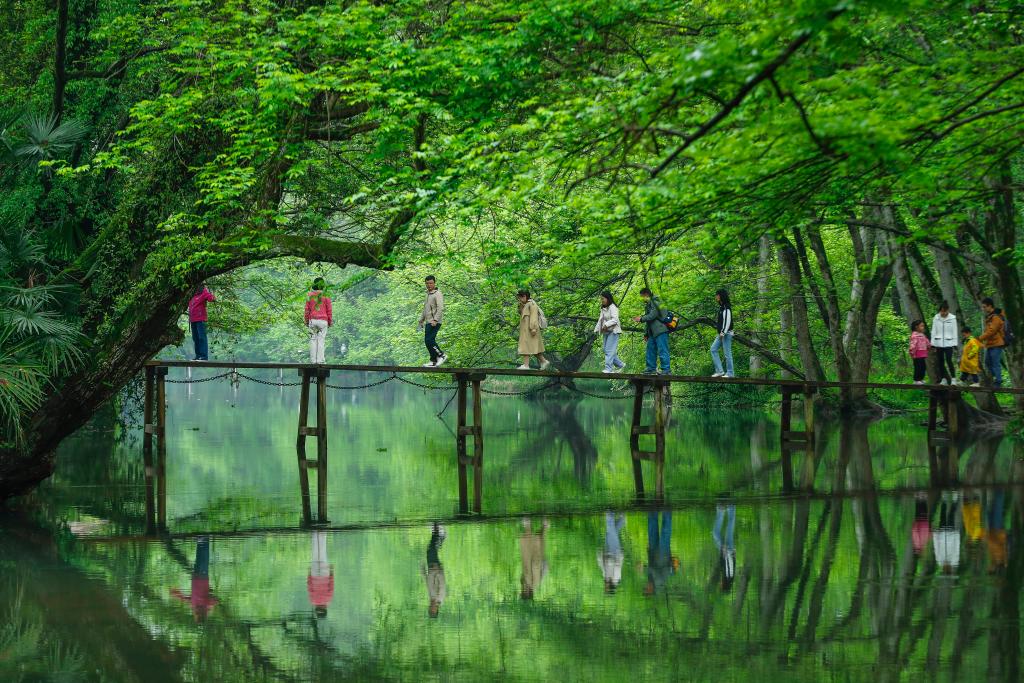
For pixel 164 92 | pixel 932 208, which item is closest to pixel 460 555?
pixel 164 92

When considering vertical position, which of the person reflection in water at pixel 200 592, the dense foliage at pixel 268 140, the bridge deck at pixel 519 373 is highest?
the dense foliage at pixel 268 140

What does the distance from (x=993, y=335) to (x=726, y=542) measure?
45.5 feet

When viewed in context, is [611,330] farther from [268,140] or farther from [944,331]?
[268,140]

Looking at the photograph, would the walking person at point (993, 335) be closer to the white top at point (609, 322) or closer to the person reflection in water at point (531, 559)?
the white top at point (609, 322)

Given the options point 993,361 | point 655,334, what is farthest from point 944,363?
point 655,334

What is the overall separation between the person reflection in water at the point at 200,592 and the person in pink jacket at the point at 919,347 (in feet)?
61.2

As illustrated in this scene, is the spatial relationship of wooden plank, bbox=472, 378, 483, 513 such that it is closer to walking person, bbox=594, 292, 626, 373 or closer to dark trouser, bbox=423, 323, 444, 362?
dark trouser, bbox=423, 323, 444, 362

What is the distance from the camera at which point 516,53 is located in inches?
627

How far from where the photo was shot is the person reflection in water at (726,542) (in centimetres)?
1070

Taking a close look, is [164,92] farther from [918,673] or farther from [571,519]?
[918,673]

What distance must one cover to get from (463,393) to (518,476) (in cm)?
383

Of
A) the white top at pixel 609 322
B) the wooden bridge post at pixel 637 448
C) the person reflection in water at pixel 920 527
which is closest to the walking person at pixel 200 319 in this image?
the white top at pixel 609 322

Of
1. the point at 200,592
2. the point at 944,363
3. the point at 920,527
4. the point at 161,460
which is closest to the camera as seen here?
the point at 200,592

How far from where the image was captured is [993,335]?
2395 cm
